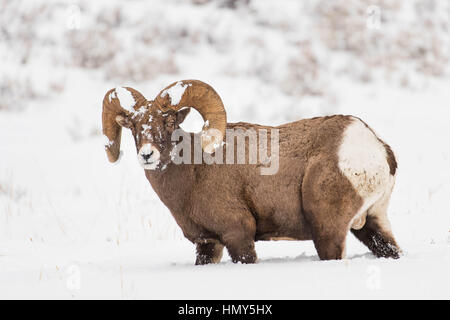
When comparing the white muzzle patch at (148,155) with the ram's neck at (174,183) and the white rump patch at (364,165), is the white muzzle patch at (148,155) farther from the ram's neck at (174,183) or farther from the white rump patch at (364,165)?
the white rump patch at (364,165)

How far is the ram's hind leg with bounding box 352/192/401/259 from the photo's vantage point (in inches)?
234

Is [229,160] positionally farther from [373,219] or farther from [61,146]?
[61,146]

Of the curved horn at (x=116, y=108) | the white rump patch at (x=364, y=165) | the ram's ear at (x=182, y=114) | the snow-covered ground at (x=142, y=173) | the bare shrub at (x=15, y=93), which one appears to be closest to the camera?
the snow-covered ground at (x=142, y=173)

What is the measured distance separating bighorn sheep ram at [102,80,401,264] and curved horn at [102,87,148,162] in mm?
11

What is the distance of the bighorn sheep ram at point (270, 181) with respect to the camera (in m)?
5.53

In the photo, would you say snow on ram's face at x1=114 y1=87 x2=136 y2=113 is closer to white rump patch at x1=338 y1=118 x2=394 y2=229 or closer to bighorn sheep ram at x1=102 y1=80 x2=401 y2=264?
bighorn sheep ram at x1=102 y1=80 x2=401 y2=264

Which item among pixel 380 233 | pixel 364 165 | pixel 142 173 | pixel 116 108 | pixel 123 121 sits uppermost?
pixel 116 108

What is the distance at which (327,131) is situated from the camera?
5.79m

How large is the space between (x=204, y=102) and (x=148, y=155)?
0.71m

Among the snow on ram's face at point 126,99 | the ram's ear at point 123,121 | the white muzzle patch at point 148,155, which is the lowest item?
the white muzzle patch at point 148,155

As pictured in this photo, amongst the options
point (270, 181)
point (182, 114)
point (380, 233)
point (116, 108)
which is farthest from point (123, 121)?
point (380, 233)

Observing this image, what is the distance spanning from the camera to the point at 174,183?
A: 5.85 m

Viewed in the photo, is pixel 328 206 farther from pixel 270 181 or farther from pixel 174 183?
pixel 174 183

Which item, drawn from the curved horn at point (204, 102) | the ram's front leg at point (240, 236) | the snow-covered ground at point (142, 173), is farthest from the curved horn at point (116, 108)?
the ram's front leg at point (240, 236)
